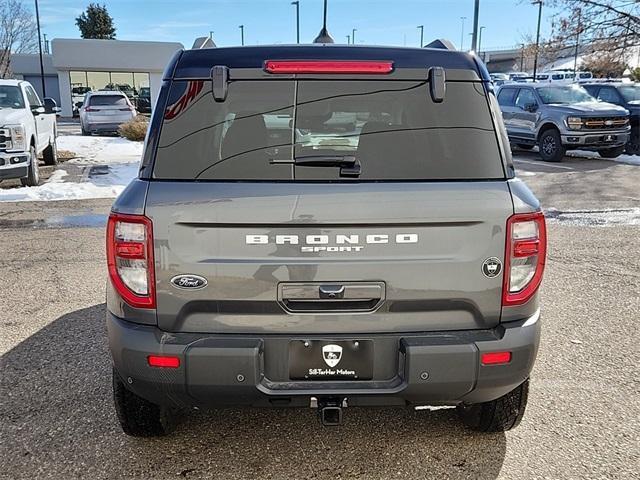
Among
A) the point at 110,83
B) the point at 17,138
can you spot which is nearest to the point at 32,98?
the point at 17,138

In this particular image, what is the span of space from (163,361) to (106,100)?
72.2 ft

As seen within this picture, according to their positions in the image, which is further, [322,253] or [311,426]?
[311,426]

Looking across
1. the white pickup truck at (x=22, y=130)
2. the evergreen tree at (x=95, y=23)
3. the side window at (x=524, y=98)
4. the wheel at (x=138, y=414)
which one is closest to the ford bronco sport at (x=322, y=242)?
the wheel at (x=138, y=414)

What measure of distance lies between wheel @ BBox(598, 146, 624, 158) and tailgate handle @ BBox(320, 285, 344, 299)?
15762 millimetres

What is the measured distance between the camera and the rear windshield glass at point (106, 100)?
22.6 m

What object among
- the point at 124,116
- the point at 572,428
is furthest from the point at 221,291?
the point at 124,116

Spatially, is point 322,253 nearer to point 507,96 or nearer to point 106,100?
point 507,96

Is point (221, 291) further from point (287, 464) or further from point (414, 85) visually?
point (414, 85)

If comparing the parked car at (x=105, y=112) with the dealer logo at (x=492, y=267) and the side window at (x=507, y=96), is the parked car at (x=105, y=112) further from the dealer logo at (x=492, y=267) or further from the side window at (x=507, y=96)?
the dealer logo at (x=492, y=267)

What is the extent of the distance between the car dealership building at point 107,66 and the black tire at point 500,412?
37.6 meters

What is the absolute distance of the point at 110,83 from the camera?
1607 inches

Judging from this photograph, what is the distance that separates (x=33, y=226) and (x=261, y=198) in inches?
285

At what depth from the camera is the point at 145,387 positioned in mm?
2701

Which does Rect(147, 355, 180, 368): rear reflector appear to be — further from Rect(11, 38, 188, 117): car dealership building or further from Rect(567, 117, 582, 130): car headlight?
Rect(11, 38, 188, 117): car dealership building
